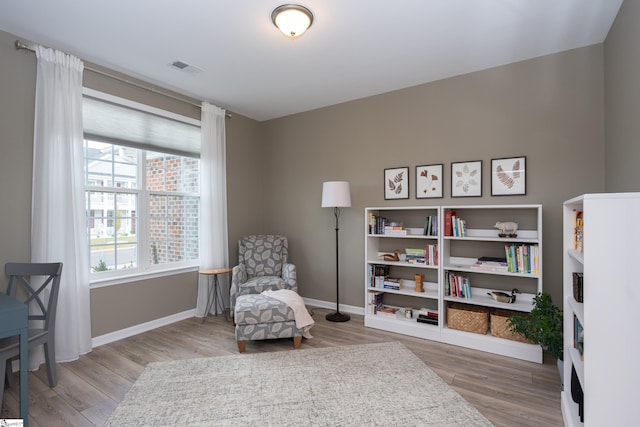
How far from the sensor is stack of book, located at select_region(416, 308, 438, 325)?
3291 millimetres

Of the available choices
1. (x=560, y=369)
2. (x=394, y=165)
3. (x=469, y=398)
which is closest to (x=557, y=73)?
(x=394, y=165)

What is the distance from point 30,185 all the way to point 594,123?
492 centimetres

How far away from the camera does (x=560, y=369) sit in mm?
2432

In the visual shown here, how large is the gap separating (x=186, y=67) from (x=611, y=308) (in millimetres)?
3716

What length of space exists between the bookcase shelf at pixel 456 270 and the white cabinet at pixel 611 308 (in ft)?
4.62

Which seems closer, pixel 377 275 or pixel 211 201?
pixel 377 275

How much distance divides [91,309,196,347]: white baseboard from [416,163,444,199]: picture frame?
3182mm

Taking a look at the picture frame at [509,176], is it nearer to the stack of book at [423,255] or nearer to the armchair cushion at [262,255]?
the stack of book at [423,255]

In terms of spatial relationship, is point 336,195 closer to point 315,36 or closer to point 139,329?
point 315,36

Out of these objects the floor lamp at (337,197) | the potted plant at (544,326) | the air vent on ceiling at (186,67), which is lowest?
the potted plant at (544,326)

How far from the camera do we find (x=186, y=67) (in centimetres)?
320

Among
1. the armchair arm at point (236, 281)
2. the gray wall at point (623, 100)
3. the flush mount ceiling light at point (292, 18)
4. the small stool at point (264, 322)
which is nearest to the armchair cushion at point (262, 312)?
the small stool at point (264, 322)

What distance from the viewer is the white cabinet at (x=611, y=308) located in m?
1.38

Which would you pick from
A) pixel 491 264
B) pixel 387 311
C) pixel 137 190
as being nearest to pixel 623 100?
pixel 491 264
